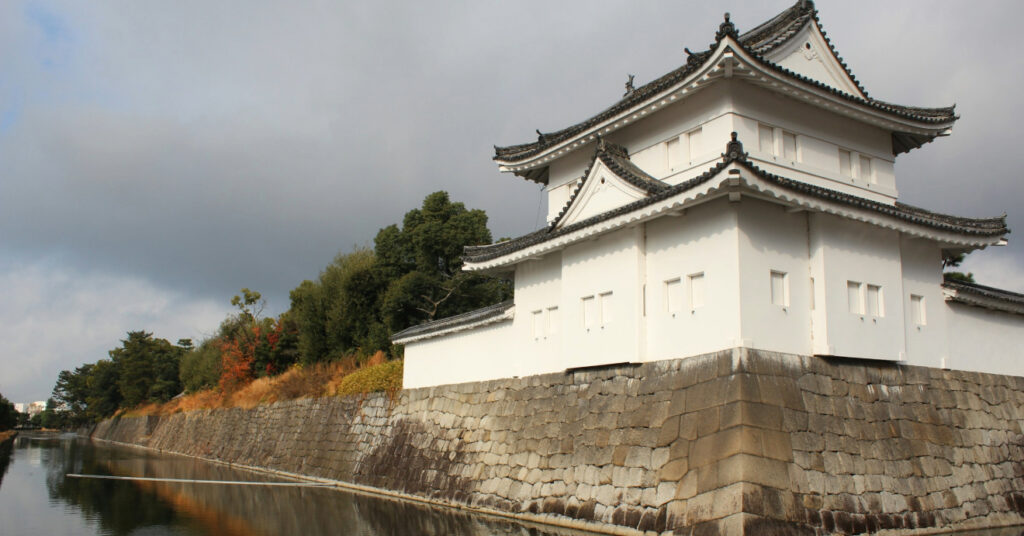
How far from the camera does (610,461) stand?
1134 cm

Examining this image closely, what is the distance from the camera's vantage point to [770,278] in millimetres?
10594

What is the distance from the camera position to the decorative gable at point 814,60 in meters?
13.3

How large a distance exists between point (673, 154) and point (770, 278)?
11.4ft

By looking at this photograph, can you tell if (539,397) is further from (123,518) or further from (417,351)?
(123,518)

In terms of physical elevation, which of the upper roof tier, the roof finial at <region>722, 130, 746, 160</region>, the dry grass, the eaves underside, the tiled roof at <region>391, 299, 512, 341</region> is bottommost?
the dry grass

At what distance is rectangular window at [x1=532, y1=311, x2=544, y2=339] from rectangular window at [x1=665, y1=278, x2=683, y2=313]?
3.42 metres

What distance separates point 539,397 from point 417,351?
18.5 ft

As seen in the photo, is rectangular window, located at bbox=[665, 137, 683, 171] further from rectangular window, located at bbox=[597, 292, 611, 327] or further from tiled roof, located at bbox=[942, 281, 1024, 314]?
tiled roof, located at bbox=[942, 281, 1024, 314]

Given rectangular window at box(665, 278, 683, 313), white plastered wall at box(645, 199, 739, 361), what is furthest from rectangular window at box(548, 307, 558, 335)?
rectangular window at box(665, 278, 683, 313)

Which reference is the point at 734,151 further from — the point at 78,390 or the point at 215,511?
the point at 78,390

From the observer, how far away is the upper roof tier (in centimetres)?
1129

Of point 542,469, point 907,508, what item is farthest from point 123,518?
point 907,508

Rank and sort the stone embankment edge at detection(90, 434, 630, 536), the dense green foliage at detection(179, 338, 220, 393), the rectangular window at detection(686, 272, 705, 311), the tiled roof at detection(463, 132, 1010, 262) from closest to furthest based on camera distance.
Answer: the tiled roof at detection(463, 132, 1010, 262) → the stone embankment edge at detection(90, 434, 630, 536) → the rectangular window at detection(686, 272, 705, 311) → the dense green foliage at detection(179, 338, 220, 393)

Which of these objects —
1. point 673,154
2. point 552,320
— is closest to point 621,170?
point 673,154
